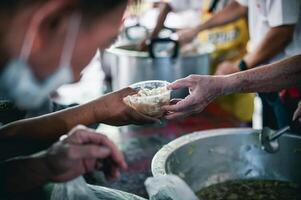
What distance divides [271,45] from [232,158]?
980mm

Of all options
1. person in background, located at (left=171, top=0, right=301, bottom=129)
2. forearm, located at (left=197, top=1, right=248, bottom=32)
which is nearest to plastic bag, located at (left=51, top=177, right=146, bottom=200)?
person in background, located at (left=171, top=0, right=301, bottom=129)

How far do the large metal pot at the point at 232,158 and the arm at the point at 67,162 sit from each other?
974 mm

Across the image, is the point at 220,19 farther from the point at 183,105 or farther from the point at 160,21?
the point at 183,105

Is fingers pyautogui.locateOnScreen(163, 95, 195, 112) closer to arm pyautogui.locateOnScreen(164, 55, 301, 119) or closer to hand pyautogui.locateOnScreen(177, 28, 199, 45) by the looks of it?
arm pyautogui.locateOnScreen(164, 55, 301, 119)

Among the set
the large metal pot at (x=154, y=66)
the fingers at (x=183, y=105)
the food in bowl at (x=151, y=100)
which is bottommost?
the large metal pot at (x=154, y=66)

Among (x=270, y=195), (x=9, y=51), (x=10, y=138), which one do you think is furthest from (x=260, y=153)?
(x=9, y=51)

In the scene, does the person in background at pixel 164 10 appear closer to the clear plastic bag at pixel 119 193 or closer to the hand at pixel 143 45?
the hand at pixel 143 45

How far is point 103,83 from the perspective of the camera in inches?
199

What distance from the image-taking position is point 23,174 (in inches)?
51.2

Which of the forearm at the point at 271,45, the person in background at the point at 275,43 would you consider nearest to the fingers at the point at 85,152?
the person in background at the point at 275,43

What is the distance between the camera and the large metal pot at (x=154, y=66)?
10.2ft

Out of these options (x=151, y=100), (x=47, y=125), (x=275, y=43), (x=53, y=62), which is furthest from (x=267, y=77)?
(x=53, y=62)

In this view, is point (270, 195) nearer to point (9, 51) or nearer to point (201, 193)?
point (201, 193)

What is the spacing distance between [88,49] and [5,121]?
26.7 inches
